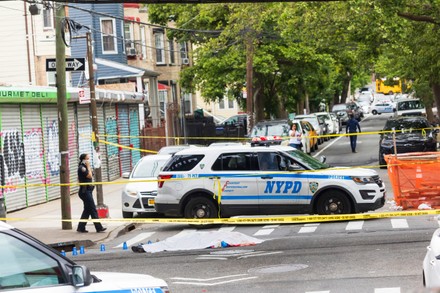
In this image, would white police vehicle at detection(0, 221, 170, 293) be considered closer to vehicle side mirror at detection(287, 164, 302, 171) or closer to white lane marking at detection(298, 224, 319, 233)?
white lane marking at detection(298, 224, 319, 233)

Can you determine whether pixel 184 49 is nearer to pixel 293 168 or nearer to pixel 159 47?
pixel 159 47

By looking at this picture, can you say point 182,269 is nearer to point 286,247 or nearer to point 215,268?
point 215,268

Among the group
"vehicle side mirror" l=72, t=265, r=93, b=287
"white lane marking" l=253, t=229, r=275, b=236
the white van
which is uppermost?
the white van

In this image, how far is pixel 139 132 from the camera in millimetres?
44969

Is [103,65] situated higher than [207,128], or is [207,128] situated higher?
[103,65]

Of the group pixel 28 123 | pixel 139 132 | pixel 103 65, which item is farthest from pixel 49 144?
pixel 103 65

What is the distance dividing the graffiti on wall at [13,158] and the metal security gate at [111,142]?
8956 millimetres

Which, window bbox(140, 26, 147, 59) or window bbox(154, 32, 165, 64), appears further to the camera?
window bbox(154, 32, 165, 64)

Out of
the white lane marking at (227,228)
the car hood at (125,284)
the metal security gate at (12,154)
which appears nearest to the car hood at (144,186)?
the white lane marking at (227,228)

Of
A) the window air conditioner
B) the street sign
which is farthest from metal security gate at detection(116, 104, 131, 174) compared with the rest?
the window air conditioner

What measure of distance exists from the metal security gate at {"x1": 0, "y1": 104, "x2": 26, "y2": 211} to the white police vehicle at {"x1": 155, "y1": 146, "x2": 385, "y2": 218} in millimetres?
7876

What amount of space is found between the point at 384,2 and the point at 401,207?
8.33 meters

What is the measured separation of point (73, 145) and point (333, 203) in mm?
15205

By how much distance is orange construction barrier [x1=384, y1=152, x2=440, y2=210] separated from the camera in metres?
20.6
